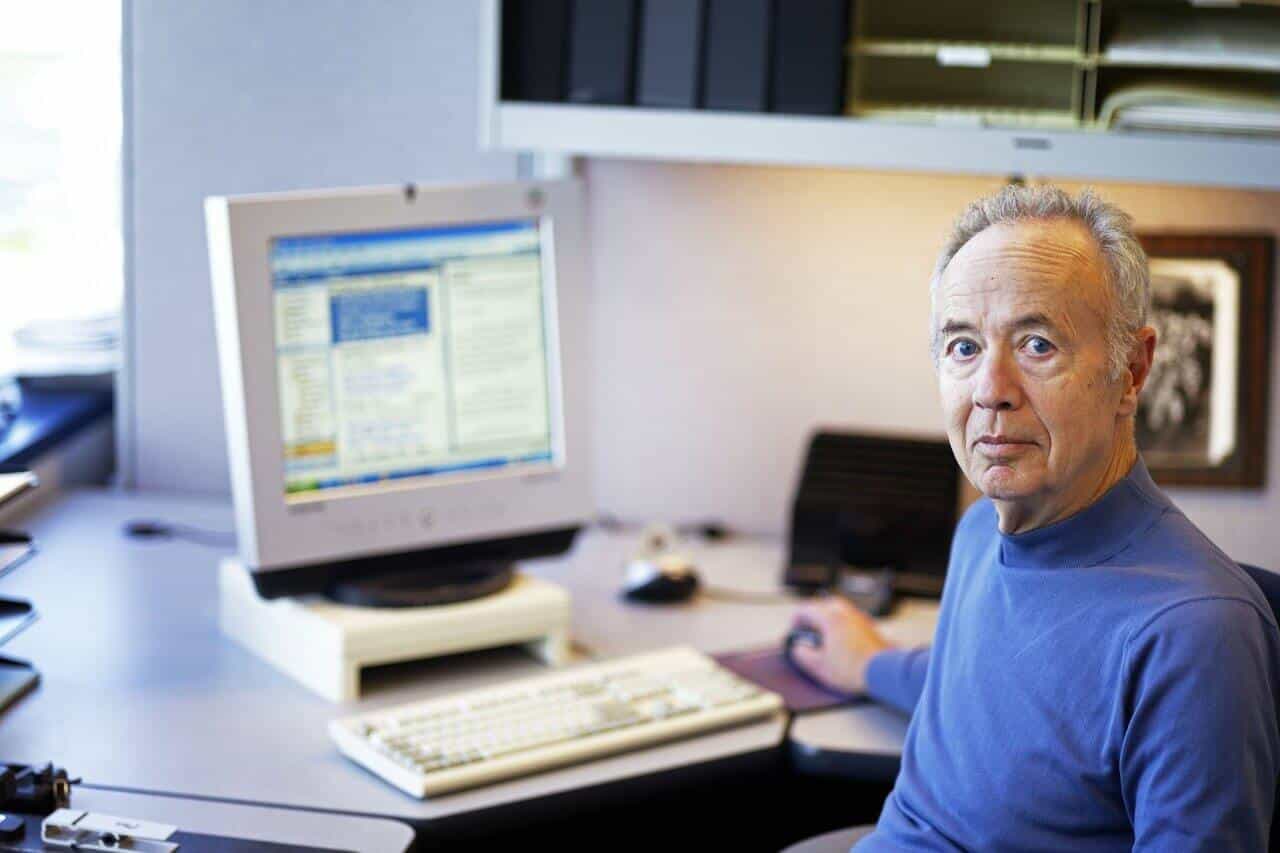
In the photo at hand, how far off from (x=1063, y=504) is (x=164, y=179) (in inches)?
63.5

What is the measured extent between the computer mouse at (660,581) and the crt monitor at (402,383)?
0.45 ft

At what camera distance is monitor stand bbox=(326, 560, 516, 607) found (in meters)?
1.97

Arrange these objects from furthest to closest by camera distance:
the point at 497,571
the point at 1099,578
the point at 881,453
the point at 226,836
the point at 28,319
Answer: the point at 28,319, the point at 881,453, the point at 497,571, the point at 226,836, the point at 1099,578

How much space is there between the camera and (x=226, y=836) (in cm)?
154

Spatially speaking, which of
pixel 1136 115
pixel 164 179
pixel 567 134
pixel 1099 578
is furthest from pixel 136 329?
pixel 1099 578

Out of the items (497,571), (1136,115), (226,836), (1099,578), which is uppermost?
(1136,115)

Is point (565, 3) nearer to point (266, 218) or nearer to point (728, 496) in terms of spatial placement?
point (266, 218)

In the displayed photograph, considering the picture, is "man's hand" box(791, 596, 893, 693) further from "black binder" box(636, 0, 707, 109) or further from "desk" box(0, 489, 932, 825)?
"black binder" box(636, 0, 707, 109)

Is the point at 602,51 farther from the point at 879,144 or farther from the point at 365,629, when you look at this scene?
the point at 365,629

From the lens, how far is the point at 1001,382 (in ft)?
4.57

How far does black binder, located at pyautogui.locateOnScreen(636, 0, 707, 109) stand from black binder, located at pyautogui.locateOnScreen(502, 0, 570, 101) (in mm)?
108

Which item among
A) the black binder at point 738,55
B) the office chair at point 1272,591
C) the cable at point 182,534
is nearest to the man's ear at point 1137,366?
the office chair at point 1272,591

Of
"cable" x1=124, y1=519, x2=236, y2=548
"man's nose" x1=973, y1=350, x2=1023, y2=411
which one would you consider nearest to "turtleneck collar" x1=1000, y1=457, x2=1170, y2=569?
"man's nose" x1=973, y1=350, x2=1023, y2=411

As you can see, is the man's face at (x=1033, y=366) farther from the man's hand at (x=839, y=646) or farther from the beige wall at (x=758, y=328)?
the beige wall at (x=758, y=328)
